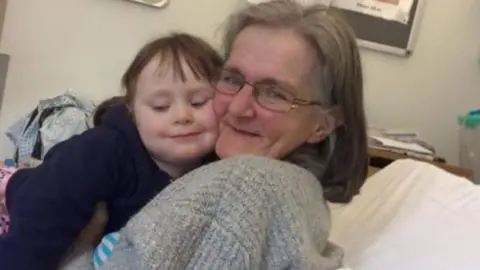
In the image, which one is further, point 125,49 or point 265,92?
point 125,49

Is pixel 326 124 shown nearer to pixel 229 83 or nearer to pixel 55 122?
pixel 229 83

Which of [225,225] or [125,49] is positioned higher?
[225,225]

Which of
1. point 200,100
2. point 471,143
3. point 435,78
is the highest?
point 200,100

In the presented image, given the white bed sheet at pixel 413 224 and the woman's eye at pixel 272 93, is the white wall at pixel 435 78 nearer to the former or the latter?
the white bed sheet at pixel 413 224

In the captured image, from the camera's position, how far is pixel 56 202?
1109mm

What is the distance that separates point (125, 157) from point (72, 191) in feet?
0.41

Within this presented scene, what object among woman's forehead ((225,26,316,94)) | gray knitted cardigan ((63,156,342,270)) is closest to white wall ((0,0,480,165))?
woman's forehead ((225,26,316,94))

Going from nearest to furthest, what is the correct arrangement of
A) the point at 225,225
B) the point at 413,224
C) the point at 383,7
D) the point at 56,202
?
the point at 225,225, the point at 56,202, the point at 413,224, the point at 383,7

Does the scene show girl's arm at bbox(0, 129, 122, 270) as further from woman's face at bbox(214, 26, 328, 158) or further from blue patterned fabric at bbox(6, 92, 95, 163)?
blue patterned fabric at bbox(6, 92, 95, 163)

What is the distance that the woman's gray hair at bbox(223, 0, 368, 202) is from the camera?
1.23 m

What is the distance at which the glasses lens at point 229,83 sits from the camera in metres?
1.25

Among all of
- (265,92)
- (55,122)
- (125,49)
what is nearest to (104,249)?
(265,92)

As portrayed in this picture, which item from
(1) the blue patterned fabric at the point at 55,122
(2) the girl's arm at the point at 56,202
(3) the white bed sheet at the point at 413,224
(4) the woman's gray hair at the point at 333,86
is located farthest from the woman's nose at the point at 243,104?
(1) the blue patterned fabric at the point at 55,122

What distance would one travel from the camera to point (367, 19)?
3.00 metres
